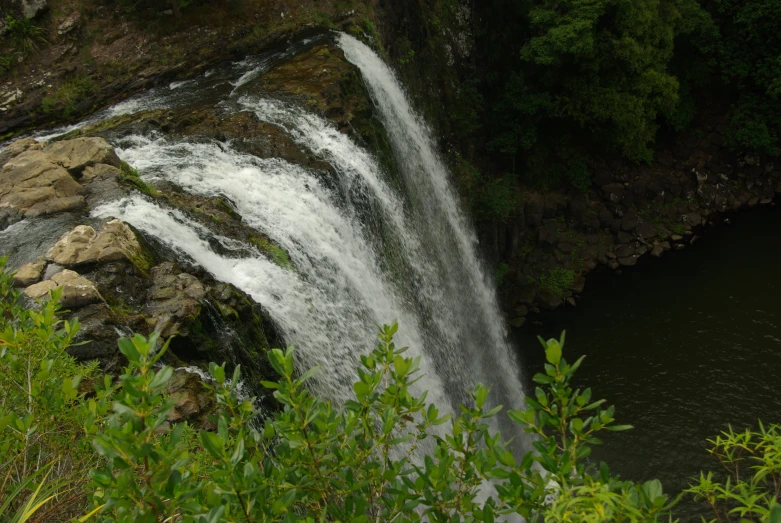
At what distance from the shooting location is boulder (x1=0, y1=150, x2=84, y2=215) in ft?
24.6

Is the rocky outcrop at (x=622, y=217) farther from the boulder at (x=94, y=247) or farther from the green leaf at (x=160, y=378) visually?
the green leaf at (x=160, y=378)

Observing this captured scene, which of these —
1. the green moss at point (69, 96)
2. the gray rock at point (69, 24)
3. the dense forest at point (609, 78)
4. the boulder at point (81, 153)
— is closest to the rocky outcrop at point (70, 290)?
the boulder at point (81, 153)

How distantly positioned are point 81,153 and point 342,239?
12.5 feet

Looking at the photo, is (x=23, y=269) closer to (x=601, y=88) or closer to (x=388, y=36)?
(x=388, y=36)

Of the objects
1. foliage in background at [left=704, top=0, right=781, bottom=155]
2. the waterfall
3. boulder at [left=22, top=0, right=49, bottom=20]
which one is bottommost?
foliage in background at [left=704, top=0, right=781, bottom=155]

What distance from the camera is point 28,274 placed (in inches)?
239

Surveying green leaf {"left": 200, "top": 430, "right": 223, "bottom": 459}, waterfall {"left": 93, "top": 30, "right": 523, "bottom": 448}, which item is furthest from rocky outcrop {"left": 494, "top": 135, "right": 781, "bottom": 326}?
green leaf {"left": 200, "top": 430, "right": 223, "bottom": 459}

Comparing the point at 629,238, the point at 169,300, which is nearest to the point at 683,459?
the point at 629,238

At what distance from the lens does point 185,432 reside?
392 cm

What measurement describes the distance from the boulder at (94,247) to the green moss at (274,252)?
1.52 meters

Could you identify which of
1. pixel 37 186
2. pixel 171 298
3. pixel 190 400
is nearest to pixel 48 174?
pixel 37 186

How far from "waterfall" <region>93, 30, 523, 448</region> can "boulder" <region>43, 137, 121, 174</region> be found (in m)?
0.56

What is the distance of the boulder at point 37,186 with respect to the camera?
7484 millimetres

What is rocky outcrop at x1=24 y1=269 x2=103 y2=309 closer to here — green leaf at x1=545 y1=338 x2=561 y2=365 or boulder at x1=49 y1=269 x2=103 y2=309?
boulder at x1=49 y1=269 x2=103 y2=309
